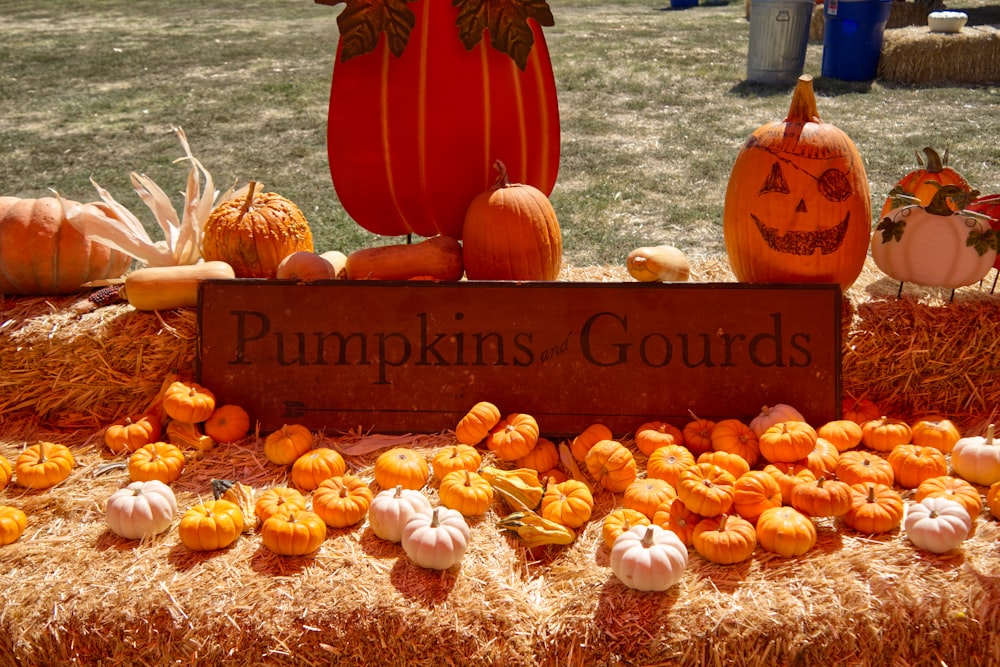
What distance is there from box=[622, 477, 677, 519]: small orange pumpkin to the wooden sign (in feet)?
1.51

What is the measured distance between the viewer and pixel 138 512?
2.80 meters

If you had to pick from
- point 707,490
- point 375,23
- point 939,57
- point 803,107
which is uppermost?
point 375,23

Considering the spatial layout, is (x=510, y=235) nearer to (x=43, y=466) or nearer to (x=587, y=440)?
(x=587, y=440)

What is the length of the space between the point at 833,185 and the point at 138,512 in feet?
8.69

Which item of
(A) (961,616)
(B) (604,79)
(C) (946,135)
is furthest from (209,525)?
(B) (604,79)

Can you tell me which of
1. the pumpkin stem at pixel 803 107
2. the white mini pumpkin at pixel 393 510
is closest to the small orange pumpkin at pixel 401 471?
the white mini pumpkin at pixel 393 510

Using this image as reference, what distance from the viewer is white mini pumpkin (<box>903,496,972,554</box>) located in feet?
8.57

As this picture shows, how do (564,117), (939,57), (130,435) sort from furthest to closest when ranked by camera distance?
1. (939,57)
2. (564,117)
3. (130,435)

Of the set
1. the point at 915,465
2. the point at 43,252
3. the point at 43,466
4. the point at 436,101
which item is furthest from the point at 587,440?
the point at 43,252

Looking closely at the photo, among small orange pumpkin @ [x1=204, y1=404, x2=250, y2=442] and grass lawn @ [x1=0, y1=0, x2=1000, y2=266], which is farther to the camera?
grass lawn @ [x1=0, y1=0, x2=1000, y2=266]

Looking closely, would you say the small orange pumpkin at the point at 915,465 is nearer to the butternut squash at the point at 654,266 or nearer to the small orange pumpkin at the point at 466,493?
the butternut squash at the point at 654,266

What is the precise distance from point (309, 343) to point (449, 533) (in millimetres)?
1150

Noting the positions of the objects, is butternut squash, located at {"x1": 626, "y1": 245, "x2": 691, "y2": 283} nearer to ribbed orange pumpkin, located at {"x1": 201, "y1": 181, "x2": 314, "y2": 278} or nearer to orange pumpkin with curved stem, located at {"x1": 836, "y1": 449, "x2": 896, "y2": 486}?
orange pumpkin with curved stem, located at {"x1": 836, "y1": 449, "x2": 896, "y2": 486}

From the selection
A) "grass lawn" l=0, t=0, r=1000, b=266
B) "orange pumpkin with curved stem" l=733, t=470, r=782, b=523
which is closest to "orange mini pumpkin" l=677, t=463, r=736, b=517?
"orange pumpkin with curved stem" l=733, t=470, r=782, b=523
